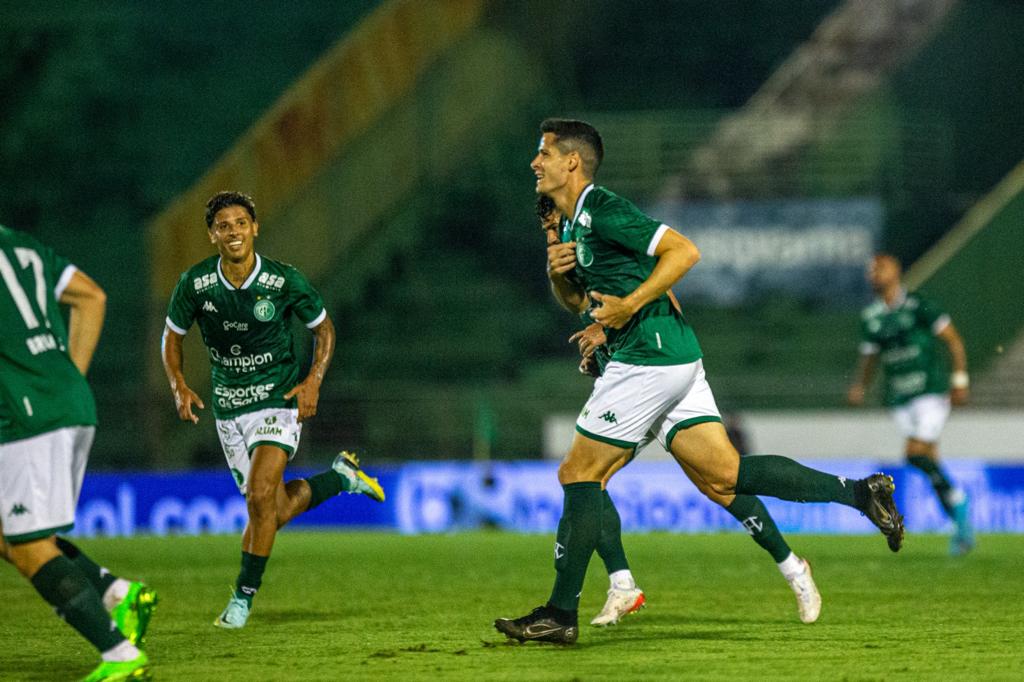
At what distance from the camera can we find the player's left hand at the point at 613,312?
6.78 meters

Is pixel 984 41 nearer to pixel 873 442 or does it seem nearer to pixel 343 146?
pixel 873 442

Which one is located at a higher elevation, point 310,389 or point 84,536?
point 310,389

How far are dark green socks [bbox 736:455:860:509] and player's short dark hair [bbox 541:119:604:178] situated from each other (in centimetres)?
157

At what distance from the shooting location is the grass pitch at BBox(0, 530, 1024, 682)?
21.0 feet

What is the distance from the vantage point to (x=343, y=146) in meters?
24.5

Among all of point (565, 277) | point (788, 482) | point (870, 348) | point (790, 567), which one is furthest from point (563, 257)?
point (870, 348)

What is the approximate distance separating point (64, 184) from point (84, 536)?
979 centimetres

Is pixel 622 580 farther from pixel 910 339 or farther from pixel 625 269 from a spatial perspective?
pixel 910 339

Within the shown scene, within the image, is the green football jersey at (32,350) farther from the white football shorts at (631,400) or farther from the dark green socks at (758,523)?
the dark green socks at (758,523)

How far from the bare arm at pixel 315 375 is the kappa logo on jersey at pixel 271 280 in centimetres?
34

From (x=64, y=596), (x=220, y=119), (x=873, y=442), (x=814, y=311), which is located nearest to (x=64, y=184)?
(x=220, y=119)

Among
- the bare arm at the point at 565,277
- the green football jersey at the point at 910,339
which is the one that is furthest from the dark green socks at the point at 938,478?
the bare arm at the point at 565,277

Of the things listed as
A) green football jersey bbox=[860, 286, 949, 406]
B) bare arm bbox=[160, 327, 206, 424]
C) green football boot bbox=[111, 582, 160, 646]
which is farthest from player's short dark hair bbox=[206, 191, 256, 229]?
green football jersey bbox=[860, 286, 949, 406]

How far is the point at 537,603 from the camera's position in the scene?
30.4 ft
